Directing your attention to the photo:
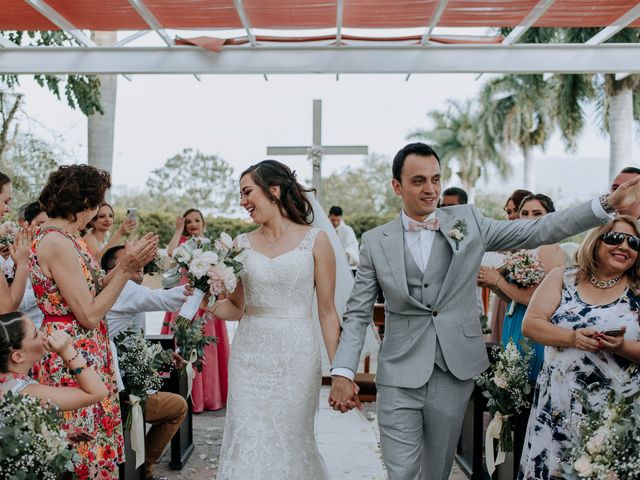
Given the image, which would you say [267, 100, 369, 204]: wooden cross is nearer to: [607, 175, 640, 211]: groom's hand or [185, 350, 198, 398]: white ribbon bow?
[185, 350, 198, 398]: white ribbon bow

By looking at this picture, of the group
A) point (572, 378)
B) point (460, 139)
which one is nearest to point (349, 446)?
point (572, 378)

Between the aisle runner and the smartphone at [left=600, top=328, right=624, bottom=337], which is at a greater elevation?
the smartphone at [left=600, top=328, right=624, bottom=337]

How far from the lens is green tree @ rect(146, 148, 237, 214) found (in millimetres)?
51250

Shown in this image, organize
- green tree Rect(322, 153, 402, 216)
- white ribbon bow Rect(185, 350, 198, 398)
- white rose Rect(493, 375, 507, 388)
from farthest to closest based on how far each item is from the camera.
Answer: green tree Rect(322, 153, 402, 216) → white ribbon bow Rect(185, 350, 198, 398) → white rose Rect(493, 375, 507, 388)

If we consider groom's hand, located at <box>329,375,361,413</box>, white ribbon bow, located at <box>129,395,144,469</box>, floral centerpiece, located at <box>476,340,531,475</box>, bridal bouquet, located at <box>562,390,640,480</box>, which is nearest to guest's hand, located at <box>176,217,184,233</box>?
white ribbon bow, located at <box>129,395,144,469</box>

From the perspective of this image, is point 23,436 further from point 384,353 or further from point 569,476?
point 569,476

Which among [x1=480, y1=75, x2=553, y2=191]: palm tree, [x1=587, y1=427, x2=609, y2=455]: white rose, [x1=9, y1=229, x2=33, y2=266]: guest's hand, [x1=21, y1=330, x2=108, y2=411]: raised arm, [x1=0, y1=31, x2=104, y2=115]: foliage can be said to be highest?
[x1=480, y1=75, x2=553, y2=191]: palm tree

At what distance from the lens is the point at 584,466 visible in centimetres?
308

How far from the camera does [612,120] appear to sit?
17422 millimetres

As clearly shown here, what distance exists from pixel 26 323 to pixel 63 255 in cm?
56

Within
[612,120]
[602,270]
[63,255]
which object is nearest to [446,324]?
[602,270]

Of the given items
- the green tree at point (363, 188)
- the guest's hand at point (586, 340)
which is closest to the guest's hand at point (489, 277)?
the guest's hand at point (586, 340)

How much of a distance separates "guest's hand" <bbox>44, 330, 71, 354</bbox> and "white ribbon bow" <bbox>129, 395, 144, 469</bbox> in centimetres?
160

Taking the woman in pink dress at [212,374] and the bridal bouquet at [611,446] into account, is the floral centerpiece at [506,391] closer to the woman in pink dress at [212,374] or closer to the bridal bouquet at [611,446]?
the bridal bouquet at [611,446]
